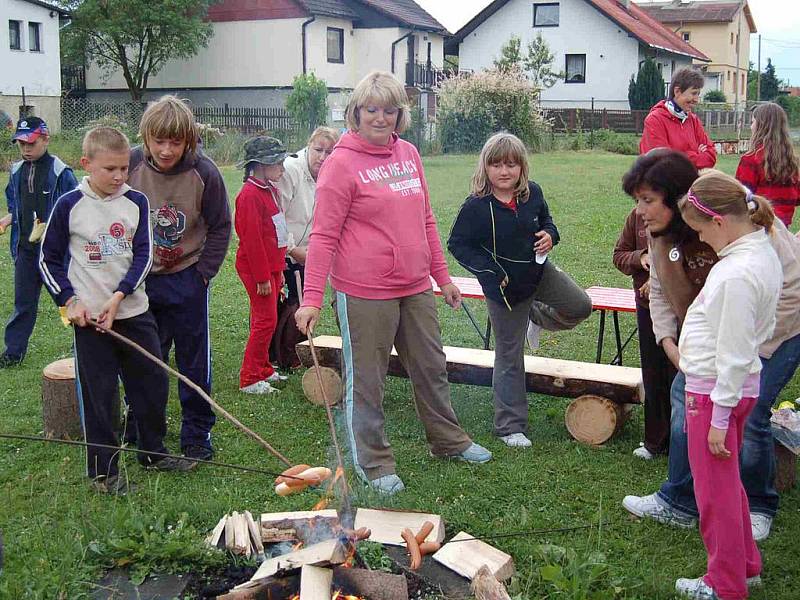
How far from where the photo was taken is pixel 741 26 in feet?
188

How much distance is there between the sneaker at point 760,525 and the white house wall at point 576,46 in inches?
1566

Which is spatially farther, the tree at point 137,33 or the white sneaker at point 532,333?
the tree at point 137,33

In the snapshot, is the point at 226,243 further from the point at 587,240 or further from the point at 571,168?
the point at 571,168

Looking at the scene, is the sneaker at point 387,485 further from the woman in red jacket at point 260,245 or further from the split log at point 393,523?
the woman in red jacket at point 260,245

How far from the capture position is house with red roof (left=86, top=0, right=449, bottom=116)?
117 ft

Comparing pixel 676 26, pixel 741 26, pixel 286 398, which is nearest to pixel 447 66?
pixel 676 26

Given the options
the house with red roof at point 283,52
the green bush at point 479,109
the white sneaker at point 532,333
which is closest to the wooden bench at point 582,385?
the white sneaker at point 532,333

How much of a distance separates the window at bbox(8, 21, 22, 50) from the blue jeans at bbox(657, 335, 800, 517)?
32.9 m

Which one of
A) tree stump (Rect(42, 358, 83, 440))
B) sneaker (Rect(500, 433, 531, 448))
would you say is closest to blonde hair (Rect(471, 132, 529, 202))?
sneaker (Rect(500, 433, 531, 448))

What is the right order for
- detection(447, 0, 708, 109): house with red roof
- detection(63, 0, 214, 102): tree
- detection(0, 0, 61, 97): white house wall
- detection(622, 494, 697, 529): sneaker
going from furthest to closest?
detection(447, 0, 708, 109): house with red roof, detection(63, 0, 214, 102): tree, detection(0, 0, 61, 97): white house wall, detection(622, 494, 697, 529): sneaker

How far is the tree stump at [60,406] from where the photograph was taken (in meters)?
5.39

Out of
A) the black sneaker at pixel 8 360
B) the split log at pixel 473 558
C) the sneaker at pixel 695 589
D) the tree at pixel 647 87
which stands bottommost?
the sneaker at pixel 695 589

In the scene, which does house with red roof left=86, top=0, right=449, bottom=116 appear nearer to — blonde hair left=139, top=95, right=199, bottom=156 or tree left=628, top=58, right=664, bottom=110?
tree left=628, top=58, right=664, bottom=110

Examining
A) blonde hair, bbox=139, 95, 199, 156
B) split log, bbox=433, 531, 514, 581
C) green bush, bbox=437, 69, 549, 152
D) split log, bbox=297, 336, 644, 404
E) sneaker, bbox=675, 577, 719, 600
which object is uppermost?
green bush, bbox=437, 69, 549, 152
